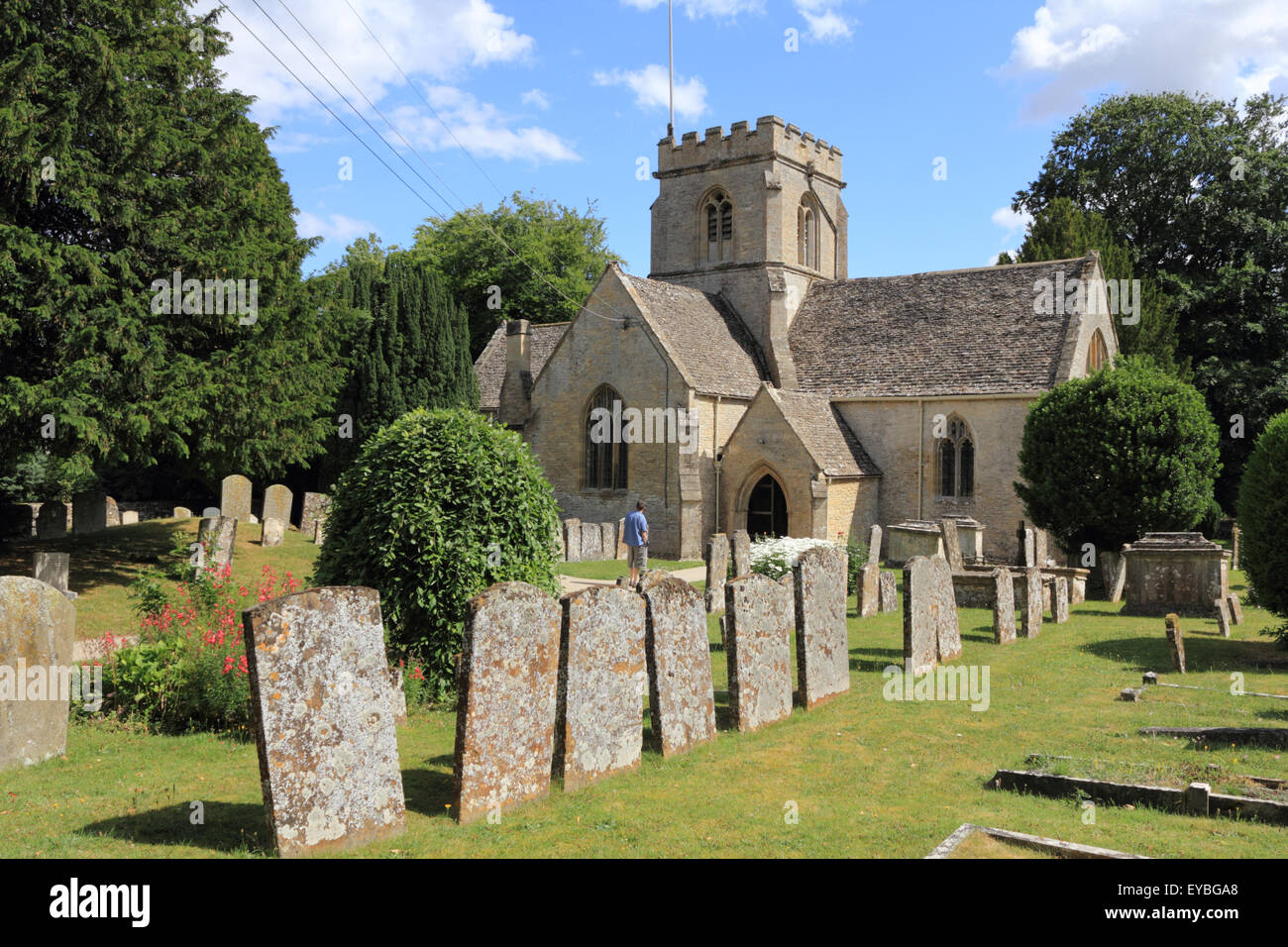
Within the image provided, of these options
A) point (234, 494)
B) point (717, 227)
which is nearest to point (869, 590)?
point (234, 494)

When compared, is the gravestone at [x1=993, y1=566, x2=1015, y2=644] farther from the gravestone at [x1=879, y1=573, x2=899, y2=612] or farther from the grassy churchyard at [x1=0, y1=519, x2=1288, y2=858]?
the gravestone at [x1=879, y1=573, x2=899, y2=612]

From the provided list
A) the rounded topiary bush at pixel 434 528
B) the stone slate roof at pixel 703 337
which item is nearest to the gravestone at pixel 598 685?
the rounded topiary bush at pixel 434 528

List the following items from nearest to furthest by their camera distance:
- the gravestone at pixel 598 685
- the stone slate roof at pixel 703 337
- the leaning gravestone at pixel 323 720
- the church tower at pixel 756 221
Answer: the leaning gravestone at pixel 323 720 < the gravestone at pixel 598 685 < the stone slate roof at pixel 703 337 < the church tower at pixel 756 221

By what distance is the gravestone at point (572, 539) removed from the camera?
27.7m

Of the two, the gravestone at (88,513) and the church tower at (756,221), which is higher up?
the church tower at (756,221)

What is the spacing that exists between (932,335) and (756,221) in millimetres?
7755

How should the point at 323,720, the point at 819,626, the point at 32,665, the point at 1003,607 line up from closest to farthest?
the point at 323,720
the point at 32,665
the point at 819,626
the point at 1003,607

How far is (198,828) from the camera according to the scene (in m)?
6.65

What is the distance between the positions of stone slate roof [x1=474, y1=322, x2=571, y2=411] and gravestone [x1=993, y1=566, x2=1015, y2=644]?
24586mm

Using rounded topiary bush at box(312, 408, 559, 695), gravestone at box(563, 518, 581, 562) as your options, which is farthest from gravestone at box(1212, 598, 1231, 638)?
gravestone at box(563, 518, 581, 562)

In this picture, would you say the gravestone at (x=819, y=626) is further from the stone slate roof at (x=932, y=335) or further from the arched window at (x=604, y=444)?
the arched window at (x=604, y=444)

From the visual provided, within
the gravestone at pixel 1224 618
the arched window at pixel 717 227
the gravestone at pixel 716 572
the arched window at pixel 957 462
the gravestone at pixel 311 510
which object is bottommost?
the gravestone at pixel 1224 618

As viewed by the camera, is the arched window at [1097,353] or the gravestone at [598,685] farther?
the arched window at [1097,353]

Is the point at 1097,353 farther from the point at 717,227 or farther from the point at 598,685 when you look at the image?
the point at 598,685
